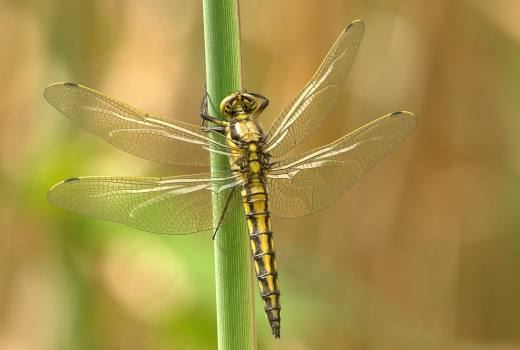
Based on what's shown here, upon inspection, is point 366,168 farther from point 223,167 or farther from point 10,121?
point 10,121

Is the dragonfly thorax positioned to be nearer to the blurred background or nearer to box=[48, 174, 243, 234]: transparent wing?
box=[48, 174, 243, 234]: transparent wing

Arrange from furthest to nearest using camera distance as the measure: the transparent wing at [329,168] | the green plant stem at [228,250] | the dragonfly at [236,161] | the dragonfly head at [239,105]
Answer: the transparent wing at [329,168], the dragonfly at [236,161], the dragonfly head at [239,105], the green plant stem at [228,250]

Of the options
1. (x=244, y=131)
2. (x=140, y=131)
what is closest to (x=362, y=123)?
(x=244, y=131)

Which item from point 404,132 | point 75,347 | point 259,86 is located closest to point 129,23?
point 259,86

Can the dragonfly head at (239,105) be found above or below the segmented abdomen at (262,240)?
above

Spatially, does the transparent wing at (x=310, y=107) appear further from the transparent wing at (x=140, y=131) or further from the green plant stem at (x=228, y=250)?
the green plant stem at (x=228, y=250)

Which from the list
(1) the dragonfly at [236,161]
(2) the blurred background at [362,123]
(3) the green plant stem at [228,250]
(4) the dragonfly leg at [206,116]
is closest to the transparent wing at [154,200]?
(1) the dragonfly at [236,161]
